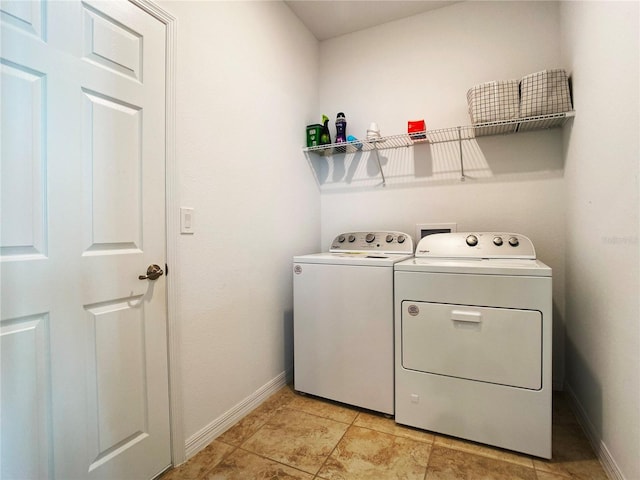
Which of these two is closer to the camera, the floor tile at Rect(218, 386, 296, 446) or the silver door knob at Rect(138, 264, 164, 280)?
the silver door knob at Rect(138, 264, 164, 280)

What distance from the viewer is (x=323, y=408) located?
1.81 meters

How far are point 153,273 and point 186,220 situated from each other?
0.91 ft

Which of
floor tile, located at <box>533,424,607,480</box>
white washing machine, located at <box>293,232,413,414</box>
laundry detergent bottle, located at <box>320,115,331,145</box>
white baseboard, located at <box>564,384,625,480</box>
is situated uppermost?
laundry detergent bottle, located at <box>320,115,331,145</box>

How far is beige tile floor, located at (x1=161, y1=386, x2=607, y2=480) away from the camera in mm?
1290

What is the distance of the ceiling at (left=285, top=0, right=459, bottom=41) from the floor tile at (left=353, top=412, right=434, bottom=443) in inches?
106

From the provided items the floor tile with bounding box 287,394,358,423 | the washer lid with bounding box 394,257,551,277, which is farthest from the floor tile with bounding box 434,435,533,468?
the washer lid with bounding box 394,257,551,277

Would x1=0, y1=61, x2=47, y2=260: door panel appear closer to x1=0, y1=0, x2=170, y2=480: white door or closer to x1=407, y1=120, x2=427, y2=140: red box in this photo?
x1=0, y1=0, x2=170, y2=480: white door

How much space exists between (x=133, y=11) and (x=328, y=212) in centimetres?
175

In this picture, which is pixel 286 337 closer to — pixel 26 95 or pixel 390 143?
pixel 390 143

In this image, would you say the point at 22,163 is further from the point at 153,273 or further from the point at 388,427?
the point at 388,427

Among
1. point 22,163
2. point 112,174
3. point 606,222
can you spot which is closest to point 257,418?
point 112,174

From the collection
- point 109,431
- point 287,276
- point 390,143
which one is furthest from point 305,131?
point 109,431

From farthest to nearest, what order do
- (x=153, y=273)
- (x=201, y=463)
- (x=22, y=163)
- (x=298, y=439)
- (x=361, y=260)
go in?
1. (x=361, y=260)
2. (x=298, y=439)
3. (x=201, y=463)
4. (x=153, y=273)
5. (x=22, y=163)

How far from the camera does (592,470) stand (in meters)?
1.28
